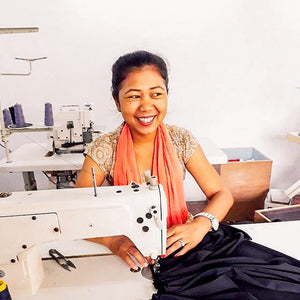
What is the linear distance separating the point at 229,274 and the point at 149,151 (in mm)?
716

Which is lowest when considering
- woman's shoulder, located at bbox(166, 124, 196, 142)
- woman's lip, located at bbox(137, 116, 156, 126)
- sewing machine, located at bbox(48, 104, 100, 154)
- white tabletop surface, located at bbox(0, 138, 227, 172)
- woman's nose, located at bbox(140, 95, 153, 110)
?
white tabletop surface, located at bbox(0, 138, 227, 172)

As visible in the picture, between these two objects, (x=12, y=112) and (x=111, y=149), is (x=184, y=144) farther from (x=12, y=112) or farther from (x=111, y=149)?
(x=12, y=112)

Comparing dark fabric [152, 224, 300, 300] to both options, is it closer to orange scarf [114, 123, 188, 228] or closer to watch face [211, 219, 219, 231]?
→ watch face [211, 219, 219, 231]

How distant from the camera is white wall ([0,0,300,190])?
306 centimetres

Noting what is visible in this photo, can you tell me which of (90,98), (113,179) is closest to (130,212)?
(113,179)

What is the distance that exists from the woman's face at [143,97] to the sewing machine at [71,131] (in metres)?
1.32

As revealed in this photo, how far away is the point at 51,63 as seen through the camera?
126 inches

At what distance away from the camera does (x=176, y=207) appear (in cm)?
144

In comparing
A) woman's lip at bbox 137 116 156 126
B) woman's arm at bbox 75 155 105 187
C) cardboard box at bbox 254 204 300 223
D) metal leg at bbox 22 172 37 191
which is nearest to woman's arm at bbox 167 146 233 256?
woman's lip at bbox 137 116 156 126

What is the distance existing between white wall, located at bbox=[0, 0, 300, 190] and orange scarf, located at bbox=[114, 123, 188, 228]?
1.88 meters

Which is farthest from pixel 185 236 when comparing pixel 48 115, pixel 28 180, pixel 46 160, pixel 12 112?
pixel 12 112

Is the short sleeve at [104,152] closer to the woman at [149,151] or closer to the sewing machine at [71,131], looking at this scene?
the woman at [149,151]

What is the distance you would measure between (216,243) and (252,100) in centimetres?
251

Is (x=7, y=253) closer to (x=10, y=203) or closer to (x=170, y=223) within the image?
(x=10, y=203)
